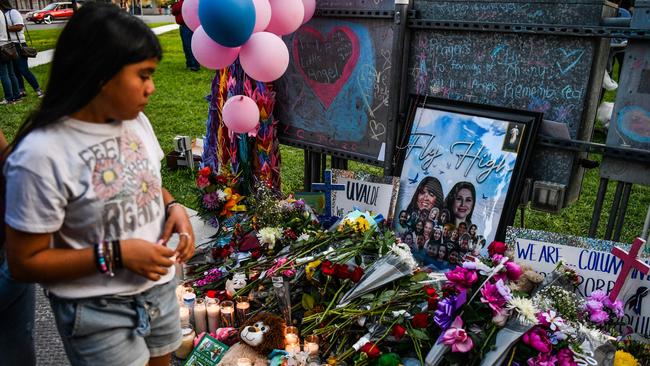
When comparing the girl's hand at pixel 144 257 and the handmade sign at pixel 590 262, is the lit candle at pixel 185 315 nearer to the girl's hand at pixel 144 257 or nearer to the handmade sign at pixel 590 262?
the girl's hand at pixel 144 257

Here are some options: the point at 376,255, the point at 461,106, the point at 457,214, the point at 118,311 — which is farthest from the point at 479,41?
the point at 118,311

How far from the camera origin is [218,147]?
12.3 ft

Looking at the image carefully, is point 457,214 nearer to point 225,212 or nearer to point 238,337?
point 238,337

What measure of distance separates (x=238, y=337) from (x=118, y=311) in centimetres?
127

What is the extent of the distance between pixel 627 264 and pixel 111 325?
2.13 meters

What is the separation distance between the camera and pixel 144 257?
4.17 ft

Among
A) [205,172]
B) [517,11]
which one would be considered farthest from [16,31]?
[517,11]

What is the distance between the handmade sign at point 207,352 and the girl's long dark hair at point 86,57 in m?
1.50

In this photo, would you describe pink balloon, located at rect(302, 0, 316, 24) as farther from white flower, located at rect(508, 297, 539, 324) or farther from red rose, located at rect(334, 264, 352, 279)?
white flower, located at rect(508, 297, 539, 324)

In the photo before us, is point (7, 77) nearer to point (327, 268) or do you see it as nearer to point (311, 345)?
point (327, 268)

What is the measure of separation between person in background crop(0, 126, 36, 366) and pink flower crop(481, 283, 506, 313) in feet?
5.54

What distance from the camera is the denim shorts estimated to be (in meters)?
1.32

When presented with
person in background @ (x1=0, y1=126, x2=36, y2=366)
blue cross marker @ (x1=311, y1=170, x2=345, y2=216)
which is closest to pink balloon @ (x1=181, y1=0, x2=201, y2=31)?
blue cross marker @ (x1=311, y1=170, x2=345, y2=216)

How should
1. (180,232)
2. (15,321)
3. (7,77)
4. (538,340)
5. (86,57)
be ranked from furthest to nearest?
1. (7,77)
2. (538,340)
3. (15,321)
4. (180,232)
5. (86,57)
